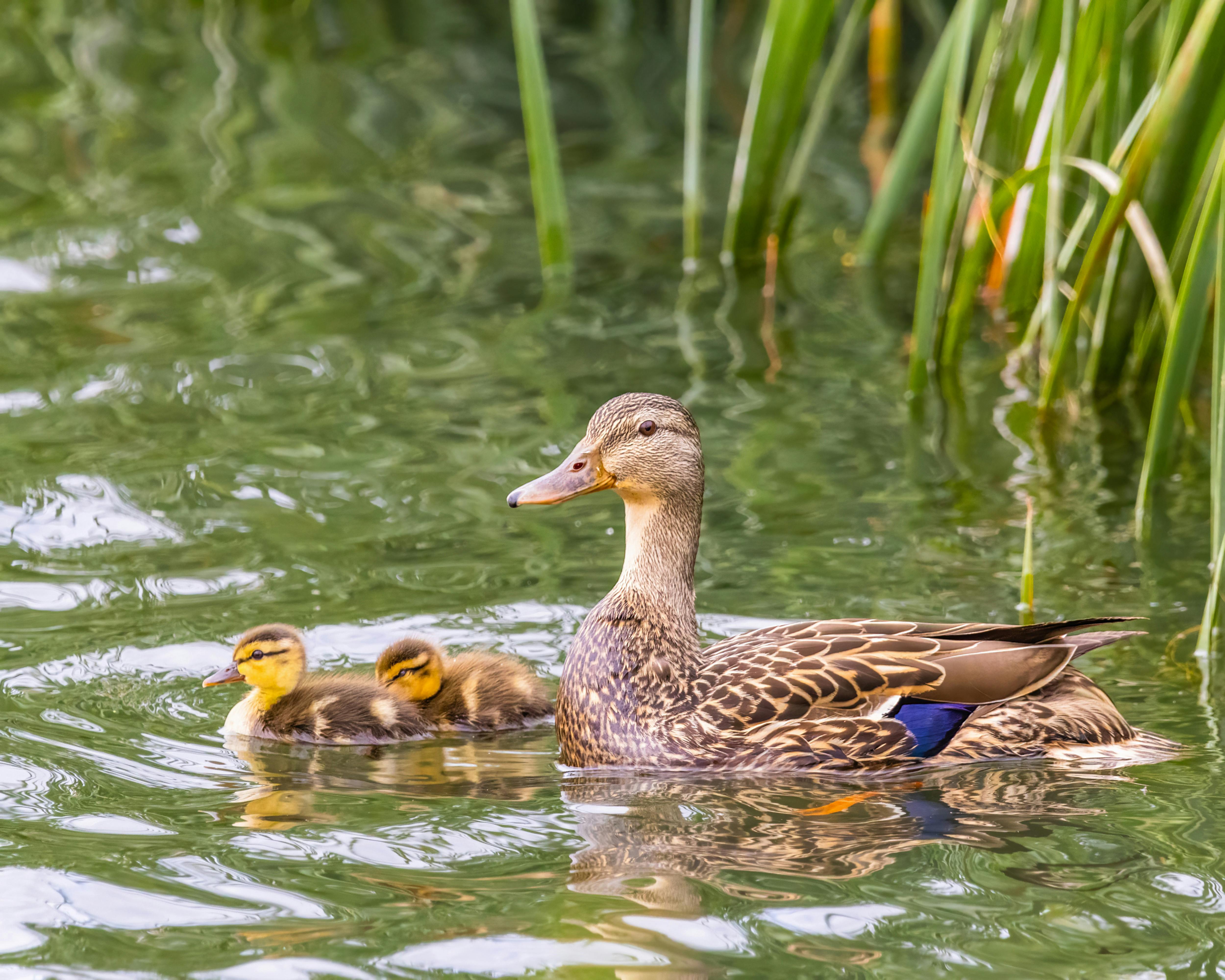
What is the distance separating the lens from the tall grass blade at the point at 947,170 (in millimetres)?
5637

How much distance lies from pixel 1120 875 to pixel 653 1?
12231 mm

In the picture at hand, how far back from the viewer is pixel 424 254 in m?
8.86

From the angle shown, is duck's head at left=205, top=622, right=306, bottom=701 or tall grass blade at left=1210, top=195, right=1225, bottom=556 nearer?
tall grass blade at left=1210, top=195, right=1225, bottom=556

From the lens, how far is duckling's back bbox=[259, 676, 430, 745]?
4402mm

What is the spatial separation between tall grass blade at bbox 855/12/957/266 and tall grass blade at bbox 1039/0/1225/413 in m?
0.87

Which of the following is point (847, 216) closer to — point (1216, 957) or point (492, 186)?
point (492, 186)

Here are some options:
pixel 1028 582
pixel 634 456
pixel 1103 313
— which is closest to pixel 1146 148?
pixel 1103 313

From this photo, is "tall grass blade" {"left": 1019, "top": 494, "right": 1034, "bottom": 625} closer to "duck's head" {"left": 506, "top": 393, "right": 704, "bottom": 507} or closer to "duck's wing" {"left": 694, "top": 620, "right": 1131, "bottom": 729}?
"duck's wing" {"left": 694, "top": 620, "right": 1131, "bottom": 729}

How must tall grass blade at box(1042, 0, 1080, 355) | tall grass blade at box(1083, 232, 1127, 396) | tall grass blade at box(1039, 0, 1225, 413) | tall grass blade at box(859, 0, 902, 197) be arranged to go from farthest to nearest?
tall grass blade at box(859, 0, 902, 197), tall grass blade at box(1083, 232, 1127, 396), tall grass blade at box(1042, 0, 1080, 355), tall grass blade at box(1039, 0, 1225, 413)

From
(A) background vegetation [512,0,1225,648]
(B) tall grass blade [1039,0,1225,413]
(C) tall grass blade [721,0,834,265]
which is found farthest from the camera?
(C) tall grass blade [721,0,834,265]

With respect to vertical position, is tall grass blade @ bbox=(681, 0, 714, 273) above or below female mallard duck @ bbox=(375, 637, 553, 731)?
above

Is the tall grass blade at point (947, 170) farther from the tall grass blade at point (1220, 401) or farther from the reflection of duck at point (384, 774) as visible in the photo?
the reflection of duck at point (384, 774)

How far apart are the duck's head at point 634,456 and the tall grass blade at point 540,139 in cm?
232

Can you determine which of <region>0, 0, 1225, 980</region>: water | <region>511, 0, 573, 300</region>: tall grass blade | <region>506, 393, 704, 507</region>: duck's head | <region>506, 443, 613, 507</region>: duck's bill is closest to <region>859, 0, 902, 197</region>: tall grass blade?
<region>0, 0, 1225, 980</region>: water
